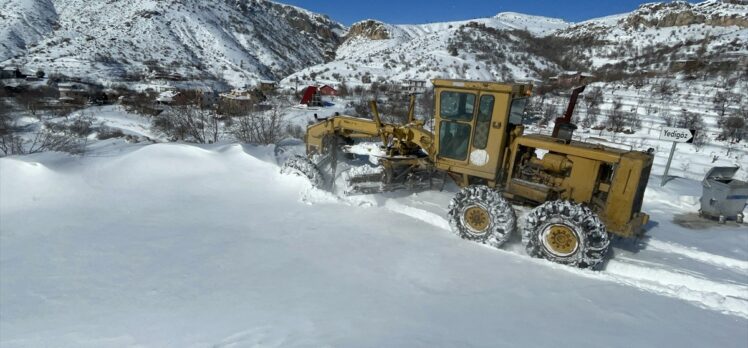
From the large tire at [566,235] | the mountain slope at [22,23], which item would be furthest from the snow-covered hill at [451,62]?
the mountain slope at [22,23]

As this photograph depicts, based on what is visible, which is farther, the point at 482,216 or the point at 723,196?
the point at 723,196

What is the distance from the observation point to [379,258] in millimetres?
5754

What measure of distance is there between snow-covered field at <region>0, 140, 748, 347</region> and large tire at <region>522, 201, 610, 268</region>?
0.60ft

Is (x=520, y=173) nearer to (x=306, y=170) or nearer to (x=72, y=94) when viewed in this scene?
(x=306, y=170)

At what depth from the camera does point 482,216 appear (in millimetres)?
6379

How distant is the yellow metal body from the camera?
5.71m

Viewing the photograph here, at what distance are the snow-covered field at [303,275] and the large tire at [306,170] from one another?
275mm

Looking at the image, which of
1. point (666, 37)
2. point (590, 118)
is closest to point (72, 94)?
point (590, 118)

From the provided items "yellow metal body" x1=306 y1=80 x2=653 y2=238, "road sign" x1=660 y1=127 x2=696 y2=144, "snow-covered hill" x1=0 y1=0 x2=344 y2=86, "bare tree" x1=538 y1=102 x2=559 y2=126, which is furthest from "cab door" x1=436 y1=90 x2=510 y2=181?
"snow-covered hill" x1=0 y1=0 x2=344 y2=86

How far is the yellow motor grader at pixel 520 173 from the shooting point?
561 centimetres

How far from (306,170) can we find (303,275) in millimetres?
3581

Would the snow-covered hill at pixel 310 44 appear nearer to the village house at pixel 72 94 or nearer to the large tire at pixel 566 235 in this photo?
the village house at pixel 72 94

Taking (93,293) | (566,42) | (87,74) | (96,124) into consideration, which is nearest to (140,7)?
(87,74)

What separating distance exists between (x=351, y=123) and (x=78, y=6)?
93318 mm
